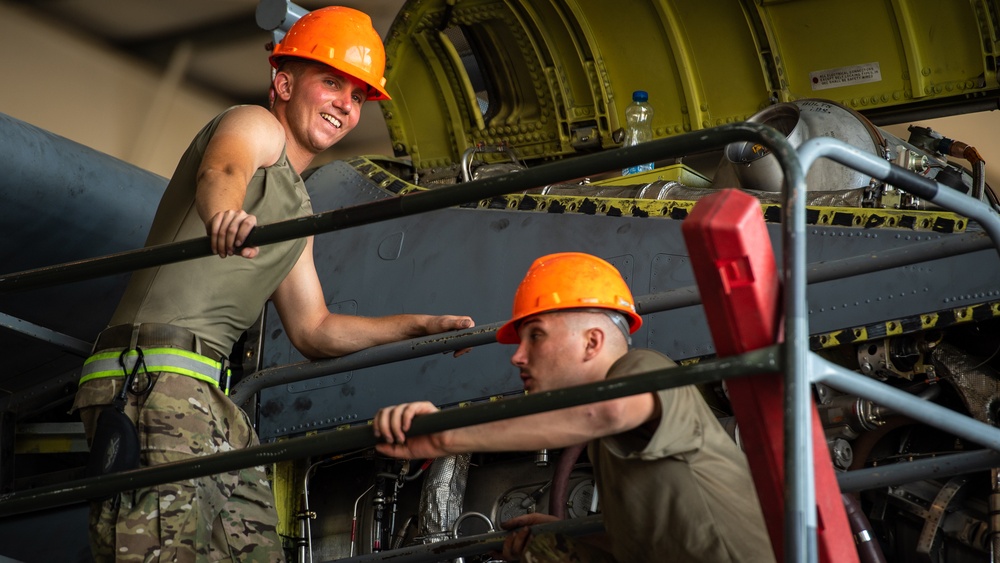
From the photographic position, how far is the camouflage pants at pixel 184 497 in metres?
3.33

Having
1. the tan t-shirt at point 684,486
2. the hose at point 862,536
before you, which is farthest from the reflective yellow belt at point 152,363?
the hose at point 862,536

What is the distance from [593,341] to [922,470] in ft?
3.01

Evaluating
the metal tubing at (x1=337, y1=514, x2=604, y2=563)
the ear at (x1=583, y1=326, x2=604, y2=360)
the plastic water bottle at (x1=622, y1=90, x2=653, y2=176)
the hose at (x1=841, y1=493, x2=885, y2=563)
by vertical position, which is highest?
the plastic water bottle at (x1=622, y1=90, x2=653, y2=176)

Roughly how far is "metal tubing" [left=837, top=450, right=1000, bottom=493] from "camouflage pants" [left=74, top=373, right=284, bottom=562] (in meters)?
1.74

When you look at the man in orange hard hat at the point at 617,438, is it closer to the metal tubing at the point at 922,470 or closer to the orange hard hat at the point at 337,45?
the metal tubing at the point at 922,470

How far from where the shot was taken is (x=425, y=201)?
9.16ft

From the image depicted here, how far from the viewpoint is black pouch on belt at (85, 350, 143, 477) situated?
3.31 meters

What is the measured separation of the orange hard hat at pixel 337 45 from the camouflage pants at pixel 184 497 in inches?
48.1

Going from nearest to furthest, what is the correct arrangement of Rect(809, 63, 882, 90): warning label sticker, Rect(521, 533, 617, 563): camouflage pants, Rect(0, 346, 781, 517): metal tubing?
Rect(0, 346, 781, 517): metal tubing
Rect(521, 533, 617, 563): camouflage pants
Rect(809, 63, 882, 90): warning label sticker

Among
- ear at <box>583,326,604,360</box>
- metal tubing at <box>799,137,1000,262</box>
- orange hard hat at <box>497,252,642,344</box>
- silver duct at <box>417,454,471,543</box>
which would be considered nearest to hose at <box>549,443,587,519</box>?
silver duct at <box>417,454,471,543</box>

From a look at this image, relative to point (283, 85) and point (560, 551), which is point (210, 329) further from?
point (560, 551)

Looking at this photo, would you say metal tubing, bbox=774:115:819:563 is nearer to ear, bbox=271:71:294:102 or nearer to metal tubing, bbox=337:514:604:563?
metal tubing, bbox=337:514:604:563

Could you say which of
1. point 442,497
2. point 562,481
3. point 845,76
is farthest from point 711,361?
point 845,76

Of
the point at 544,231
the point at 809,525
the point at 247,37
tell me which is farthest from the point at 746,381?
the point at 247,37
